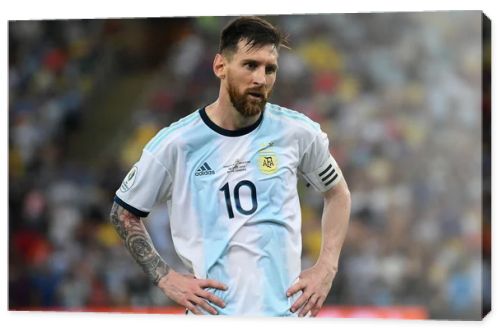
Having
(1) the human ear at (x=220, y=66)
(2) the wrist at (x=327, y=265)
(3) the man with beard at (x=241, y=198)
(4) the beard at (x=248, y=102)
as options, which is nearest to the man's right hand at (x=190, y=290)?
(3) the man with beard at (x=241, y=198)

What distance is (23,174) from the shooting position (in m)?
7.97

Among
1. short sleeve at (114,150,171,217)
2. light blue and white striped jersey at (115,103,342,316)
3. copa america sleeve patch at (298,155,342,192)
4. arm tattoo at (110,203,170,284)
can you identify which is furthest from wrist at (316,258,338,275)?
short sleeve at (114,150,171,217)

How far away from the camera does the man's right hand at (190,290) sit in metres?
6.70

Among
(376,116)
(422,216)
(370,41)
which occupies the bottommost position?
(422,216)

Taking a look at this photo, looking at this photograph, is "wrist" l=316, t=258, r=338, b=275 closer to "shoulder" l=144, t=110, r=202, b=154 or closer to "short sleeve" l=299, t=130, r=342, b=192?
"short sleeve" l=299, t=130, r=342, b=192

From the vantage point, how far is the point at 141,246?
6.81m

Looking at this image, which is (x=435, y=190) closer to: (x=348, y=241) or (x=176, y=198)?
(x=348, y=241)

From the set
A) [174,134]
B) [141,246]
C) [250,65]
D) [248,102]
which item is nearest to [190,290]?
[141,246]

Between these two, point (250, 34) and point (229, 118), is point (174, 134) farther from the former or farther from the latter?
point (250, 34)

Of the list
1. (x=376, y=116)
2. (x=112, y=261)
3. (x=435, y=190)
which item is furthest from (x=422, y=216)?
(x=112, y=261)

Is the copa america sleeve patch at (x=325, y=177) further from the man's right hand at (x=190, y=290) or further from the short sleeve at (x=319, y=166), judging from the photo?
the man's right hand at (x=190, y=290)

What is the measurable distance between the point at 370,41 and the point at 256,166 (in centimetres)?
120

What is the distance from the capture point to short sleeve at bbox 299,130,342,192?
22.4 feet

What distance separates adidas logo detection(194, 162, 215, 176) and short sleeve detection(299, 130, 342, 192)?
0.52 meters
